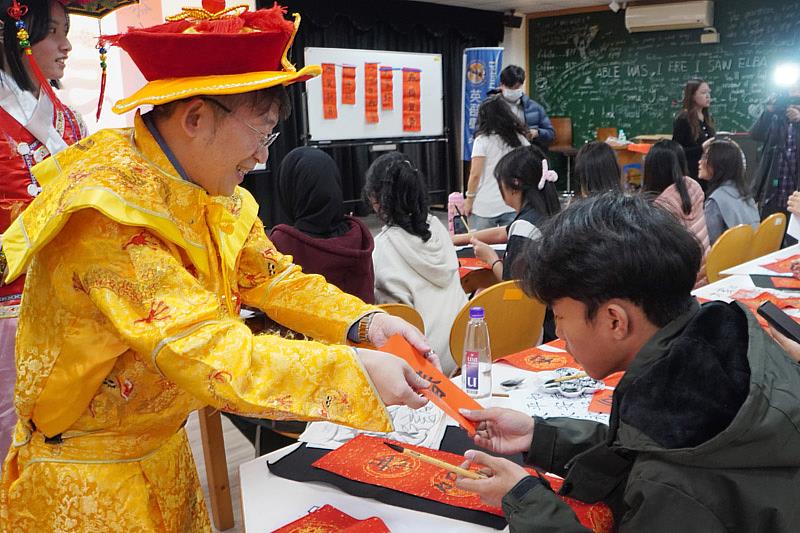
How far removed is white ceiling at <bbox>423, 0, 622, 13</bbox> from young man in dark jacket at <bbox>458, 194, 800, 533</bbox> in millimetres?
9219

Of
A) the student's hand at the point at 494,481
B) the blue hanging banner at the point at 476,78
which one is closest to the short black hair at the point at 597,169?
the student's hand at the point at 494,481

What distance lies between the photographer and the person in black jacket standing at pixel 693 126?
21.3 feet

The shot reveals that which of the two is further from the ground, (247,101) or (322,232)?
(247,101)

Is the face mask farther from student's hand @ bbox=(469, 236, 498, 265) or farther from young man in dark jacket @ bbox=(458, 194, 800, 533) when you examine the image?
young man in dark jacket @ bbox=(458, 194, 800, 533)

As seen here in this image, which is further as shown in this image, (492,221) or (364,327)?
(492,221)

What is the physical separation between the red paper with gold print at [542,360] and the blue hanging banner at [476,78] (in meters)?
6.94

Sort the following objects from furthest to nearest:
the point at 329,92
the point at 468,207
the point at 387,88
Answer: the point at 387,88
the point at 329,92
the point at 468,207

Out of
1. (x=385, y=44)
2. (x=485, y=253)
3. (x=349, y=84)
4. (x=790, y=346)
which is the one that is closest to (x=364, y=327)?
(x=790, y=346)

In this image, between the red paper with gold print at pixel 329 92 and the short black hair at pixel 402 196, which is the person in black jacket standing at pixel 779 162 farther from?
the red paper with gold print at pixel 329 92

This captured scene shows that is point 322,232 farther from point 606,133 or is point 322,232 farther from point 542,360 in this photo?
point 606,133

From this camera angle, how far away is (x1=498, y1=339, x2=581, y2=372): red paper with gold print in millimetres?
2023

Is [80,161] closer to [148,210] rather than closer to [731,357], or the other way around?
[148,210]

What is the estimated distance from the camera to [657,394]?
1004 millimetres

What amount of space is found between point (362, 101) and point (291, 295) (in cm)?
767
